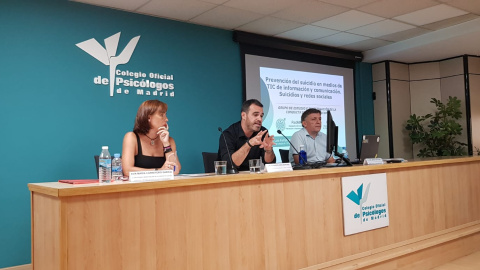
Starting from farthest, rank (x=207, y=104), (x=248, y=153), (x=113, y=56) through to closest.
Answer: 1. (x=207, y=104)
2. (x=113, y=56)
3. (x=248, y=153)

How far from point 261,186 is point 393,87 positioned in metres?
5.29

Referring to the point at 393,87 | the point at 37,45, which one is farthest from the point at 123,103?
the point at 393,87

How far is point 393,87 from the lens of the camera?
22.4 ft

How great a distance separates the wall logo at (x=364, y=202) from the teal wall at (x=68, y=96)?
7.89 ft

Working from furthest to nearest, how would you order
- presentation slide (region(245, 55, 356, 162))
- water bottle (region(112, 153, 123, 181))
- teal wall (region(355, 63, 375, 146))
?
teal wall (region(355, 63, 375, 146)) → presentation slide (region(245, 55, 356, 162)) → water bottle (region(112, 153, 123, 181))

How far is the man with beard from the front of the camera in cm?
302

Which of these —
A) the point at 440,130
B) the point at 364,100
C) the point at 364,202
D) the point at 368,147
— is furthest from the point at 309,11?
the point at 440,130

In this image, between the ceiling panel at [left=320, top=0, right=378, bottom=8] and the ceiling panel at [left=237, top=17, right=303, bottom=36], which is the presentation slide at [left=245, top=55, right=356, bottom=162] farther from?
the ceiling panel at [left=320, top=0, right=378, bottom=8]

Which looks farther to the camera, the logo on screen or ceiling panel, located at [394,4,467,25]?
the logo on screen

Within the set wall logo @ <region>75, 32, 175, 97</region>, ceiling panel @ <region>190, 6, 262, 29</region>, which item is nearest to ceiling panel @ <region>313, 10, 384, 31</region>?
ceiling panel @ <region>190, 6, 262, 29</region>

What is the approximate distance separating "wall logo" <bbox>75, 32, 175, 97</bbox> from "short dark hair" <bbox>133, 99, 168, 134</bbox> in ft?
5.28

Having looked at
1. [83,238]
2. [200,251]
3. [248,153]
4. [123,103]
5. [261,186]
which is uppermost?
[123,103]

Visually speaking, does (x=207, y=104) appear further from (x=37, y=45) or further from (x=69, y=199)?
(x=69, y=199)

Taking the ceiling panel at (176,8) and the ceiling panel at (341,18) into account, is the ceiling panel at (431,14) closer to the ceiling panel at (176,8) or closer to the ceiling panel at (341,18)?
the ceiling panel at (341,18)
